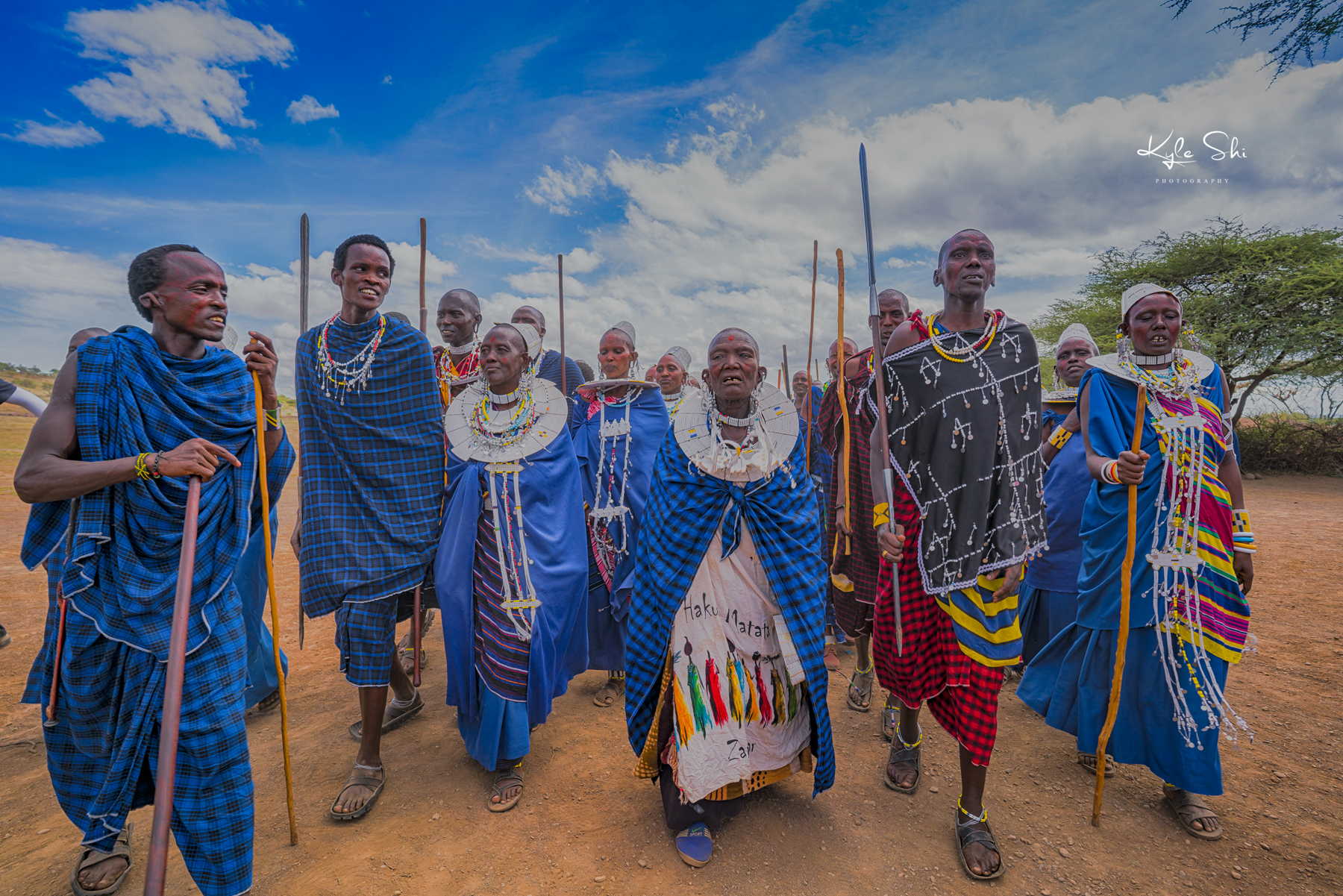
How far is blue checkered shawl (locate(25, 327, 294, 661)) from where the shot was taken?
7.30 ft

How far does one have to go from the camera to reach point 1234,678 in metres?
4.52

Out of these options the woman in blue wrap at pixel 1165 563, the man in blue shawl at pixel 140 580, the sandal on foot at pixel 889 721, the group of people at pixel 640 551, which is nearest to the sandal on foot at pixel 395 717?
the group of people at pixel 640 551

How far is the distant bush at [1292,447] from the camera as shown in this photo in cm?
1658

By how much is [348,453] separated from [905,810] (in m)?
3.46

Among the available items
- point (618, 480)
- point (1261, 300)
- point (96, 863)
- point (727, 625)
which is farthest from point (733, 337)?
point (1261, 300)

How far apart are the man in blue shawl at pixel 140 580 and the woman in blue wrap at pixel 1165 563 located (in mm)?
4046

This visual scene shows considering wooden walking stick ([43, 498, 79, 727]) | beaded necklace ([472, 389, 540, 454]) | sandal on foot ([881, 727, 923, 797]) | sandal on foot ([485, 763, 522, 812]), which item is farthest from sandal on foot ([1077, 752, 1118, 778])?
wooden walking stick ([43, 498, 79, 727])

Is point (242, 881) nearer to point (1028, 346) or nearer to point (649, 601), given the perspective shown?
point (649, 601)

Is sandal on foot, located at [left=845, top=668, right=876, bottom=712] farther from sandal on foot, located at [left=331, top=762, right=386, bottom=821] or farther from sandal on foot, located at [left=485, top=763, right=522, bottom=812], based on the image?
sandal on foot, located at [left=331, top=762, right=386, bottom=821]

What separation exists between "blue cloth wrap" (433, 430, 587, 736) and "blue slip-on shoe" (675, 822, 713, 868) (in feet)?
3.07

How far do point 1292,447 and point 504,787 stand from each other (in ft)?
75.5

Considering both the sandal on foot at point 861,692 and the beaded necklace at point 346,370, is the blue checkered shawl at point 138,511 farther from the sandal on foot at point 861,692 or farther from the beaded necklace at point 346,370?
the sandal on foot at point 861,692

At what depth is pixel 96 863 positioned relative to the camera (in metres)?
2.52

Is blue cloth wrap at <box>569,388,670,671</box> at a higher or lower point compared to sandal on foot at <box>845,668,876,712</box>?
higher
